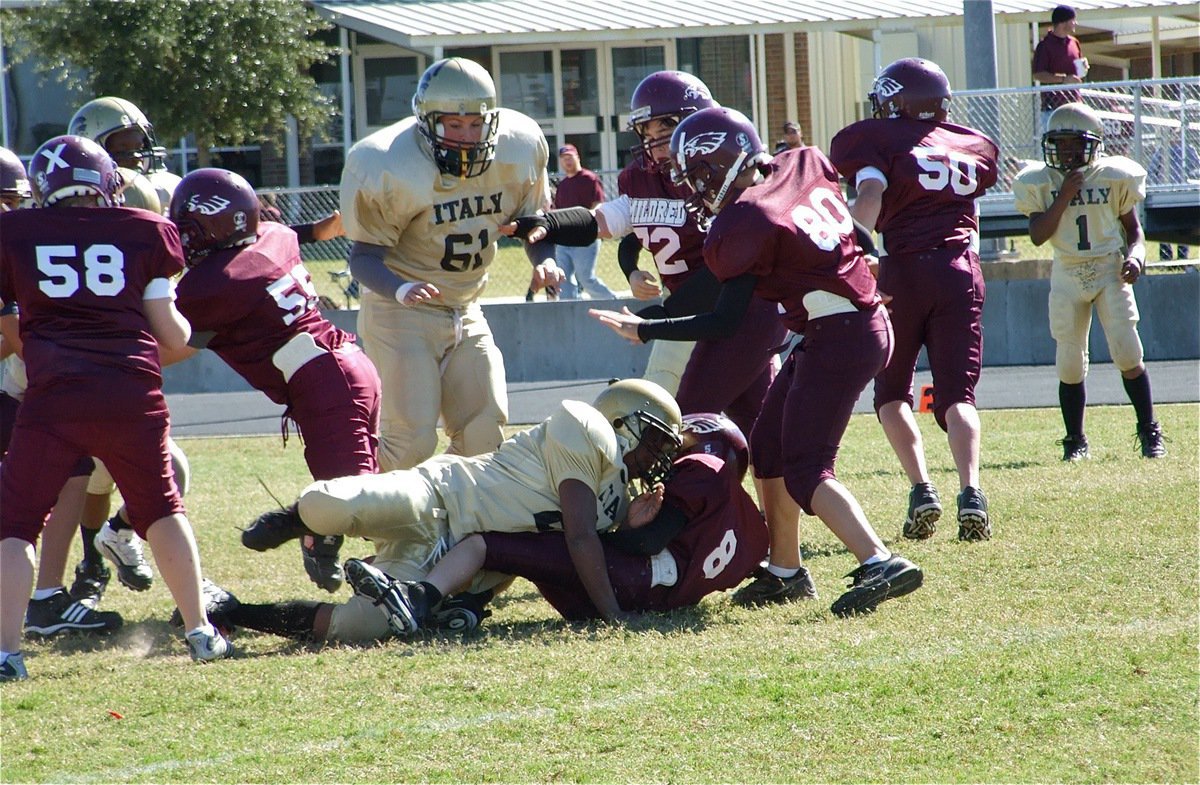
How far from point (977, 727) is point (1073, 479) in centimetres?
422

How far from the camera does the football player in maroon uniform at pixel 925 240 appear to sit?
257 inches

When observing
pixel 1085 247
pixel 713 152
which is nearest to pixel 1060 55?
pixel 1085 247

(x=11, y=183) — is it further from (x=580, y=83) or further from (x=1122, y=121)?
(x=580, y=83)

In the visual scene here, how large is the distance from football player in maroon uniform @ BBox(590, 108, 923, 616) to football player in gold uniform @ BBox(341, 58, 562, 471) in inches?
40.4

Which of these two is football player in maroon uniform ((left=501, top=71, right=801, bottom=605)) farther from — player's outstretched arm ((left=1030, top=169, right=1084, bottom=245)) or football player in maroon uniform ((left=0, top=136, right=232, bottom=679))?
player's outstretched arm ((left=1030, top=169, right=1084, bottom=245))

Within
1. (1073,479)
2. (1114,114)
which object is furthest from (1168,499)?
(1114,114)

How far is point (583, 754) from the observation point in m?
3.82

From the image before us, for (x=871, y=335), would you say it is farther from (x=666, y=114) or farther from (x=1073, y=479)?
(x=1073, y=479)

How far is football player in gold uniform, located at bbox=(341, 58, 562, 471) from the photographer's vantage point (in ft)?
19.5

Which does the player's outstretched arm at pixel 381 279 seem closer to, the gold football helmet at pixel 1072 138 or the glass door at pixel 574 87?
the gold football helmet at pixel 1072 138

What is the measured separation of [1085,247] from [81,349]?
6023 mm

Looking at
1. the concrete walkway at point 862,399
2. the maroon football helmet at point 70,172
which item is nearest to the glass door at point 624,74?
the concrete walkway at point 862,399

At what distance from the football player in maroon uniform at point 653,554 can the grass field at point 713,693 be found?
139 millimetres

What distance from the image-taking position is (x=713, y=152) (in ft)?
17.1
